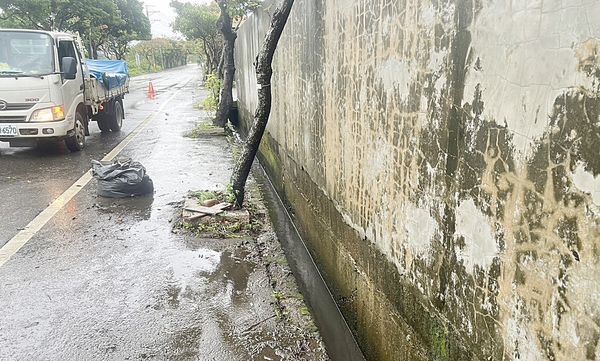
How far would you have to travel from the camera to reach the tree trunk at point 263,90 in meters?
5.21

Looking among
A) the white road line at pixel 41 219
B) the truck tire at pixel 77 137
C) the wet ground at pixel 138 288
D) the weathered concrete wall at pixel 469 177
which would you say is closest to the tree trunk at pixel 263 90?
the wet ground at pixel 138 288

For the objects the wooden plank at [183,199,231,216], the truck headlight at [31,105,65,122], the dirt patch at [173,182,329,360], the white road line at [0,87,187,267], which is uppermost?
the truck headlight at [31,105,65,122]

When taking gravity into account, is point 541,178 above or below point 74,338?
above

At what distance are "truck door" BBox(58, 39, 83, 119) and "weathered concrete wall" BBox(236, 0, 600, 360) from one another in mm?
6974

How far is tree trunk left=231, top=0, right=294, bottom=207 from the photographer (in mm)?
5215

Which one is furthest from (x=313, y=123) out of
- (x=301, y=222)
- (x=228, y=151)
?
(x=228, y=151)

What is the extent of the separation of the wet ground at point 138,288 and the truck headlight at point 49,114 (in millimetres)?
2024

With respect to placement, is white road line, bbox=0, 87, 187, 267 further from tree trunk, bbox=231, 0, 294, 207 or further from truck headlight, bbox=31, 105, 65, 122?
tree trunk, bbox=231, 0, 294, 207

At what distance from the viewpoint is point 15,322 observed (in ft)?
11.5

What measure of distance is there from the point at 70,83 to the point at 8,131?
148 cm

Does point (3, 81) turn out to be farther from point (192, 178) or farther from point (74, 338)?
point (74, 338)

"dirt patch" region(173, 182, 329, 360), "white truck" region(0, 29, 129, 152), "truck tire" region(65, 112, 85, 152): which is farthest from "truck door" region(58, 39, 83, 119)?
"dirt patch" region(173, 182, 329, 360)

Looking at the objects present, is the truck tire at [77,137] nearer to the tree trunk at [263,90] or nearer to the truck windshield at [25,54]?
the truck windshield at [25,54]

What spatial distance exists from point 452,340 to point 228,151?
26.7 feet
